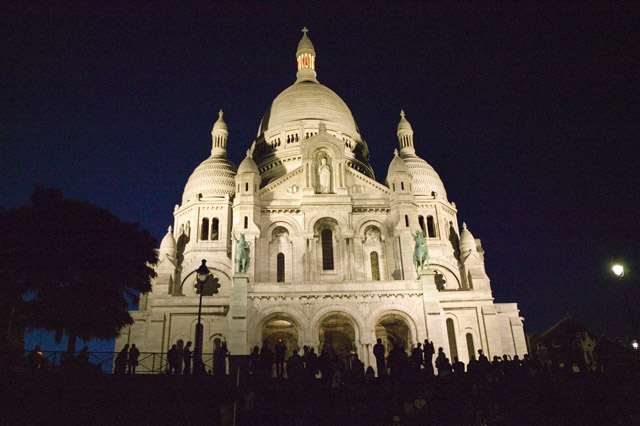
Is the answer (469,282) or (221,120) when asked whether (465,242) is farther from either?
(221,120)

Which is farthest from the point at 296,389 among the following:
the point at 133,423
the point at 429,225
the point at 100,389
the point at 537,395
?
the point at 429,225

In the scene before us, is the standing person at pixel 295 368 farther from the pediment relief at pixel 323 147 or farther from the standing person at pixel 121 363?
the pediment relief at pixel 323 147

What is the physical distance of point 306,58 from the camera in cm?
6450

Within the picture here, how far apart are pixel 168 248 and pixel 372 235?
693 inches

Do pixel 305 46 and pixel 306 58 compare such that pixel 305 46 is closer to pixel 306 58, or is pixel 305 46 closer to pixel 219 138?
pixel 306 58

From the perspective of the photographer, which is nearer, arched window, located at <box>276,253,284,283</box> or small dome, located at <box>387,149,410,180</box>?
arched window, located at <box>276,253,284,283</box>

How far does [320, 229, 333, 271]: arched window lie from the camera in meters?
38.7

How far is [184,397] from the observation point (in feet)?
62.7

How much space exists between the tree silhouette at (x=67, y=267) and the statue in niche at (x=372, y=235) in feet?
52.4

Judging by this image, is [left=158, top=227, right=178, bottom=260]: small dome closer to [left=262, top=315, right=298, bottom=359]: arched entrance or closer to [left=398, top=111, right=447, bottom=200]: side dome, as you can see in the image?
[left=262, top=315, right=298, bottom=359]: arched entrance

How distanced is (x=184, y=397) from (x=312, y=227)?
2056 cm

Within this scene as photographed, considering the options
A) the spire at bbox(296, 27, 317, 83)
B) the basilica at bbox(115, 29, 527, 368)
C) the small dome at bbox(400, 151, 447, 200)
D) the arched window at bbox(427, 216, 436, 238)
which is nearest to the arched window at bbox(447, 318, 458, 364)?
the basilica at bbox(115, 29, 527, 368)

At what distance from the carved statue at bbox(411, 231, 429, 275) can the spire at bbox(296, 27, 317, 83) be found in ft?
107

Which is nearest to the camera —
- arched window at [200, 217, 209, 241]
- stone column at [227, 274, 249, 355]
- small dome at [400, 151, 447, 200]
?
stone column at [227, 274, 249, 355]
